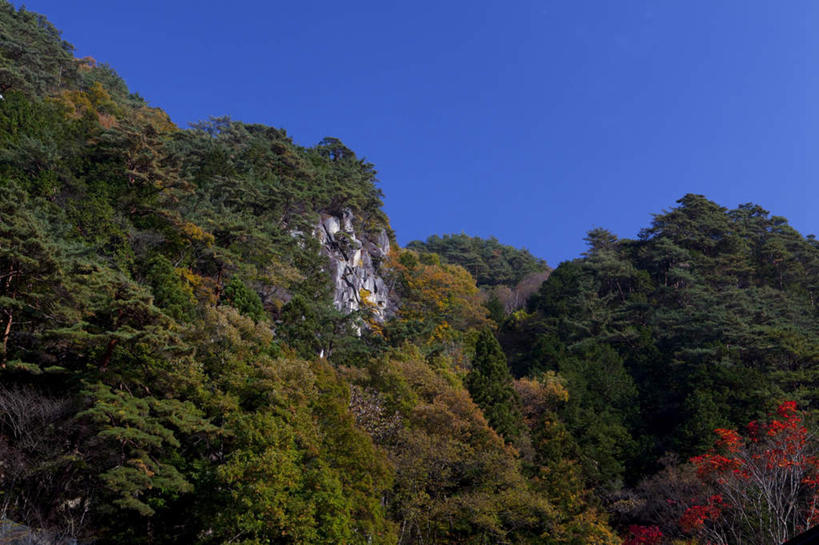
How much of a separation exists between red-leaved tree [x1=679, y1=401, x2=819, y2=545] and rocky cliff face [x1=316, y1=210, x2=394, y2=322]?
20.7 metres

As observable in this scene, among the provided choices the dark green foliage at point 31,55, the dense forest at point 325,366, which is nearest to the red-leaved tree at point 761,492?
the dense forest at point 325,366

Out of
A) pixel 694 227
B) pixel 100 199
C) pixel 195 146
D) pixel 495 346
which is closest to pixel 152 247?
pixel 100 199

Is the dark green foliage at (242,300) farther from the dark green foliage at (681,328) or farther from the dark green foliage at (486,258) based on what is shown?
the dark green foliage at (486,258)

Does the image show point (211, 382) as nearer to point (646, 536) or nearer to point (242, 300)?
point (242, 300)

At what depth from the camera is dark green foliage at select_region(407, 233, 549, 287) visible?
6144cm

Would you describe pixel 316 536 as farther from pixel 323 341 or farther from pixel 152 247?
pixel 152 247

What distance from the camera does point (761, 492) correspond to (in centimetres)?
1425

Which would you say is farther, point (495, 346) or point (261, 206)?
point (261, 206)

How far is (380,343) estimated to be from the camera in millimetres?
29016

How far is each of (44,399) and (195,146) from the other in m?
24.6

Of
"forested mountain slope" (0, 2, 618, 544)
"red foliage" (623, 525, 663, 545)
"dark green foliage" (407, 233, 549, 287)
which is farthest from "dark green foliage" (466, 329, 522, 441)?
"dark green foliage" (407, 233, 549, 287)

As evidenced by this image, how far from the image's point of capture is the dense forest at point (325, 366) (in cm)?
1350

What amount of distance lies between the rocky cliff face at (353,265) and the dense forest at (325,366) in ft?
1.78

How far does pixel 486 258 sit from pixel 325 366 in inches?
1855
